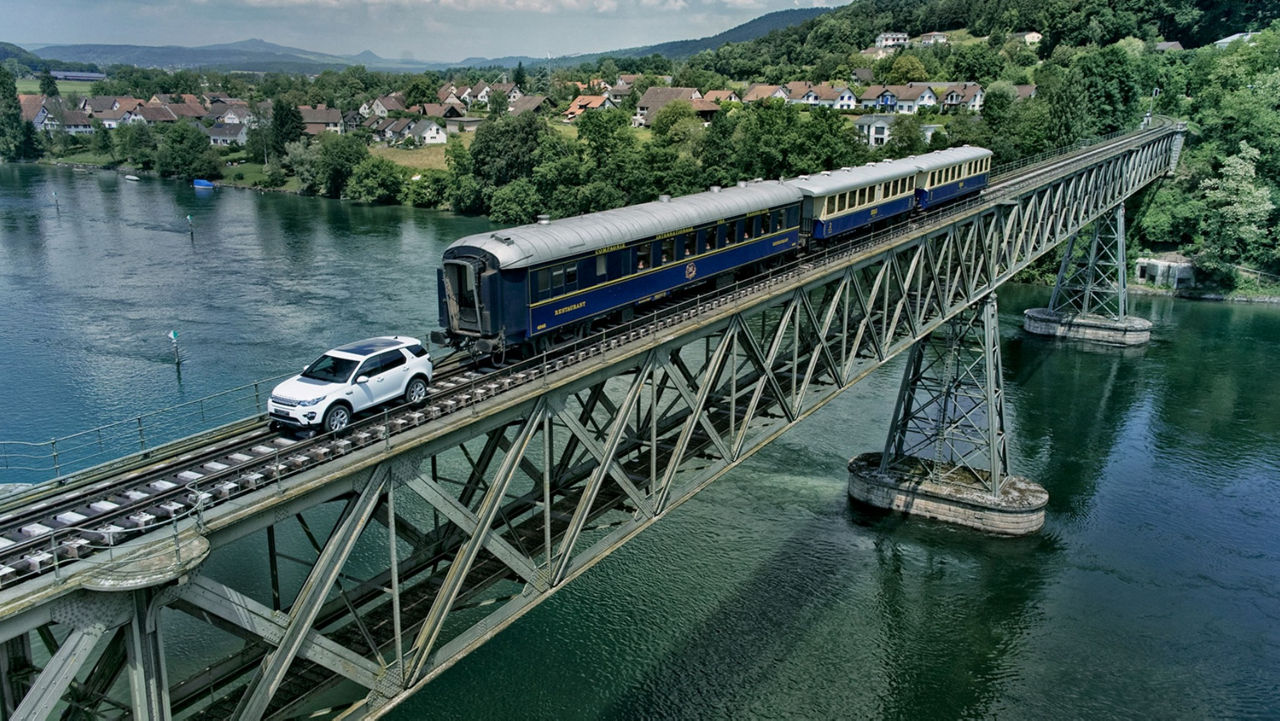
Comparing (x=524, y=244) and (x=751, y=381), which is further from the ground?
(x=524, y=244)

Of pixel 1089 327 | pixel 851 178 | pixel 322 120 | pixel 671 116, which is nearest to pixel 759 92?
pixel 671 116

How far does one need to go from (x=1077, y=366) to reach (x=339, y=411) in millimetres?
59394

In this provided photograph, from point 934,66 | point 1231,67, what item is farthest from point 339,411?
point 934,66

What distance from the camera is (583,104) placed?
618 feet

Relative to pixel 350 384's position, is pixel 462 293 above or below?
above

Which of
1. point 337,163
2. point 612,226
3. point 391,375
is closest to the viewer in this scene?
point 391,375

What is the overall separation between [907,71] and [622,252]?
150751 mm

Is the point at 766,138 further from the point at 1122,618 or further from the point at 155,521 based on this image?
the point at 155,521

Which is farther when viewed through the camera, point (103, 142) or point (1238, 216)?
point (103, 142)

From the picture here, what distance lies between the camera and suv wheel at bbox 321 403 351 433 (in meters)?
18.6

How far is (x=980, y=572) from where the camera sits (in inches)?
1487

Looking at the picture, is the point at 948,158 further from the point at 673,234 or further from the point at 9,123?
the point at 9,123

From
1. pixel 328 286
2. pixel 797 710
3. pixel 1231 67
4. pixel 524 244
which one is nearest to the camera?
pixel 524 244

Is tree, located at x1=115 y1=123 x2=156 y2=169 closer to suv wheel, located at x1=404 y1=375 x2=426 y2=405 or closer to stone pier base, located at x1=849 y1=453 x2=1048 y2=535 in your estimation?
stone pier base, located at x1=849 y1=453 x2=1048 y2=535
